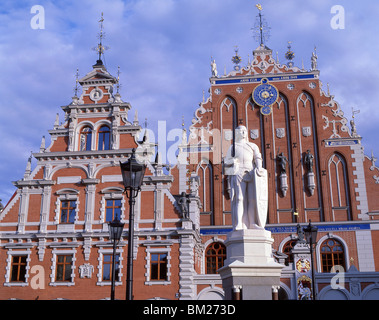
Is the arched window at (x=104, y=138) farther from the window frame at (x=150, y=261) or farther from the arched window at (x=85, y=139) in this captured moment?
the window frame at (x=150, y=261)

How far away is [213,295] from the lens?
78.8 ft

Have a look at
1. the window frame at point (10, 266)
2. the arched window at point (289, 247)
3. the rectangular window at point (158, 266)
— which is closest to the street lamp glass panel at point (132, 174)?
the rectangular window at point (158, 266)

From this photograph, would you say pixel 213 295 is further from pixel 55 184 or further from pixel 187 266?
pixel 55 184

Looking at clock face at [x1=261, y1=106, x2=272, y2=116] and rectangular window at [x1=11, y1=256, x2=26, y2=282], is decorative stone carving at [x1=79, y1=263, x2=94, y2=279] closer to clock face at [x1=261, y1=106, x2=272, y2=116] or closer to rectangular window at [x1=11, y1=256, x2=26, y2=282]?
rectangular window at [x1=11, y1=256, x2=26, y2=282]

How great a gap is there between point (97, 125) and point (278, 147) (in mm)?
11513

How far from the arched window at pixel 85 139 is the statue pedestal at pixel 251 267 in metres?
18.2

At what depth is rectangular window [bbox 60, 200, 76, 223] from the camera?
24.8 meters

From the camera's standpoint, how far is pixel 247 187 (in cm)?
984

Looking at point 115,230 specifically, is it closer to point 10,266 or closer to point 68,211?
point 68,211

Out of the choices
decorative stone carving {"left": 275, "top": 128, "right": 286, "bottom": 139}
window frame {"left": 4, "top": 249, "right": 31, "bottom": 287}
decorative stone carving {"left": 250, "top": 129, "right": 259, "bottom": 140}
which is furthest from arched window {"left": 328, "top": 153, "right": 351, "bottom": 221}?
window frame {"left": 4, "top": 249, "right": 31, "bottom": 287}

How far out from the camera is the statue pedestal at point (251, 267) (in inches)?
351

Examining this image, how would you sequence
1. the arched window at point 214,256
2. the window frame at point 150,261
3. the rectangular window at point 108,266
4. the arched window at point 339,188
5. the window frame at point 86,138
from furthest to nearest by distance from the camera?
the arched window at point 339,188 → the arched window at point 214,256 → the window frame at point 86,138 → the rectangular window at point 108,266 → the window frame at point 150,261

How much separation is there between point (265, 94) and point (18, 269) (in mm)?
18634

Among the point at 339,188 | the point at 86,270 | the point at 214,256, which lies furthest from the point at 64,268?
the point at 339,188
